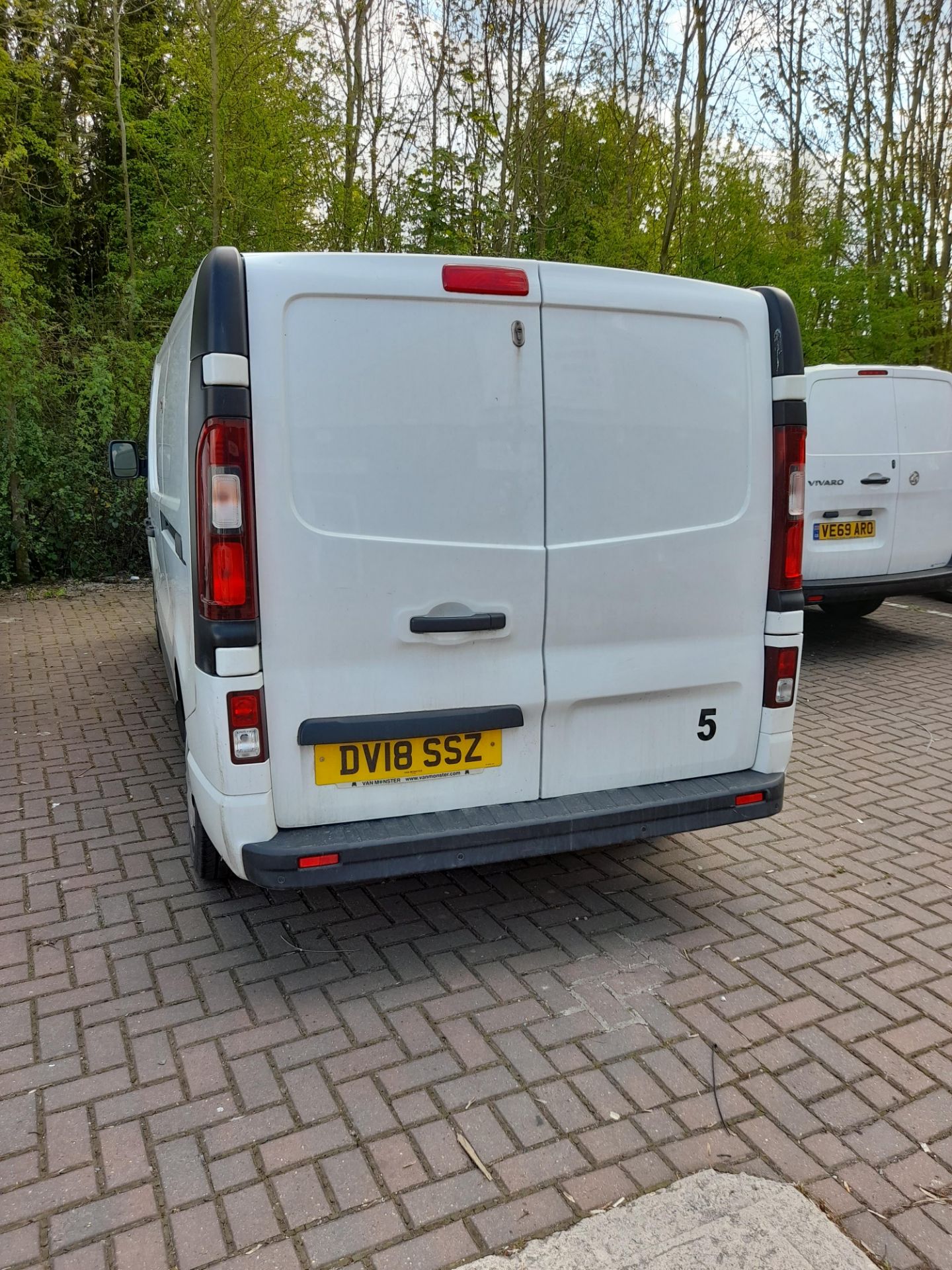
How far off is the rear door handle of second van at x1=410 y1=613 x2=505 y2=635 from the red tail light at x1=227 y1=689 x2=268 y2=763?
1.72ft

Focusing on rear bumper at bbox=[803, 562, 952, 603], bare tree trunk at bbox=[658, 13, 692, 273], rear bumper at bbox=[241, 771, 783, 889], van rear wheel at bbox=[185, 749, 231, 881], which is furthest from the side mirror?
bare tree trunk at bbox=[658, 13, 692, 273]

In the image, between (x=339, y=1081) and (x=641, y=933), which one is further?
(x=641, y=933)

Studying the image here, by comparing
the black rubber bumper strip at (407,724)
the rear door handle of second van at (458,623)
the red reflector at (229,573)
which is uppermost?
the red reflector at (229,573)

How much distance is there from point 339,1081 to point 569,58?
12.0 m

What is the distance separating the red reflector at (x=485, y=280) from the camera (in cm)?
290

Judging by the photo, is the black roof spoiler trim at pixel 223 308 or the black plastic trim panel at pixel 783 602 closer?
the black roof spoiler trim at pixel 223 308

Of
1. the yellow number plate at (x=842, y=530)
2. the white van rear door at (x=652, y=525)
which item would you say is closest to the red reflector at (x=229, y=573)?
the white van rear door at (x=652, y=525)

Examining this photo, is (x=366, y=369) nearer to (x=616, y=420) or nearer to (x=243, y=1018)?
(x=616, y=420)

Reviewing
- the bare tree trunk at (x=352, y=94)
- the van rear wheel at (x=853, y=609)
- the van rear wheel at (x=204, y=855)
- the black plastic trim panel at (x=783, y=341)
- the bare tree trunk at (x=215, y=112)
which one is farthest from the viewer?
the bare tree trunk at (x=352, y=94)

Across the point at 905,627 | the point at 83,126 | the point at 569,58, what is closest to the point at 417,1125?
the point at 905,627

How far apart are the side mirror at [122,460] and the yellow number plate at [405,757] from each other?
14.2 ft

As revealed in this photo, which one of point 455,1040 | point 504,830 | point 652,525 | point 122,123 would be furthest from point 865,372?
point 122,123

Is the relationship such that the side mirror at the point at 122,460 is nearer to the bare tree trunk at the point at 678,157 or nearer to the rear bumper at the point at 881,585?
the rear bumper at the point at 881,585

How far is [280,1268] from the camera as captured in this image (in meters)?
2.10
